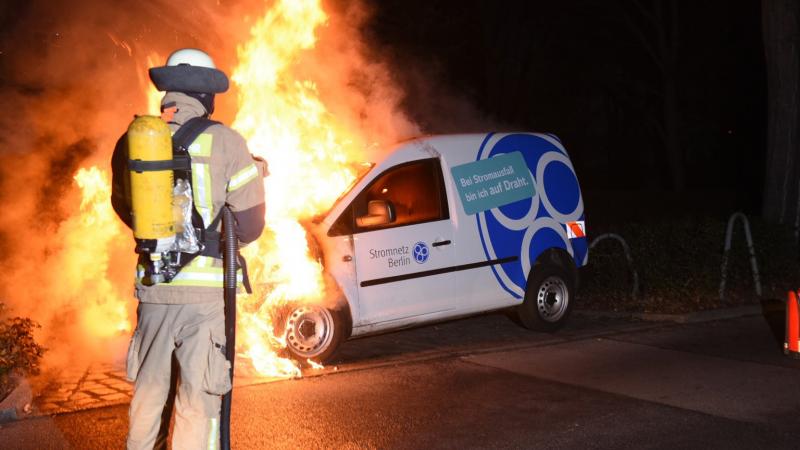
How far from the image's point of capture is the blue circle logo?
8320mm

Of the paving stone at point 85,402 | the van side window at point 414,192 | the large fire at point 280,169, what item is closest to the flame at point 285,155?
the large fire at point 280,169

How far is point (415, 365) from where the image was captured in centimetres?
786

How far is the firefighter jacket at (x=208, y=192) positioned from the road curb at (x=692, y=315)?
23.3 ft

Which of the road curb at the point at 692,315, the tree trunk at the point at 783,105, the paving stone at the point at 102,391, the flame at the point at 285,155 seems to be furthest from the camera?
the tree trunk at the point at 783,105

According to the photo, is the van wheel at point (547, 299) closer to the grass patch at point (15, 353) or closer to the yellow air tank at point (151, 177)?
the grass patch at point (15, 353)

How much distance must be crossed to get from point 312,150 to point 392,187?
0.85 m

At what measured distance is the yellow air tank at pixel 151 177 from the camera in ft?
11.9

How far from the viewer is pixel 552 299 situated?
31.1 ft

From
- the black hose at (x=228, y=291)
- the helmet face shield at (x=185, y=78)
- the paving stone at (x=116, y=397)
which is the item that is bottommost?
the paving stone at (x=116, y=397)

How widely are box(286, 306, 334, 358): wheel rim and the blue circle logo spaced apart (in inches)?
40.5

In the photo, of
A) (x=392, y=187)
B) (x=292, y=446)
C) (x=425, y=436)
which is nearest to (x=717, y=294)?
(x=392, y=187)

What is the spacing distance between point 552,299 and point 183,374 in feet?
20.2

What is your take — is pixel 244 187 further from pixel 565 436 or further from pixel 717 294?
pixel 717 294

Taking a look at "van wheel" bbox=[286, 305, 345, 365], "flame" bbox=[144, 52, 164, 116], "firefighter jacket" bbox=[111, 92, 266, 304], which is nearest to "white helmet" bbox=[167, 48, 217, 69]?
"firefighter jacket" bbox=[111, 92, 266, 304]
